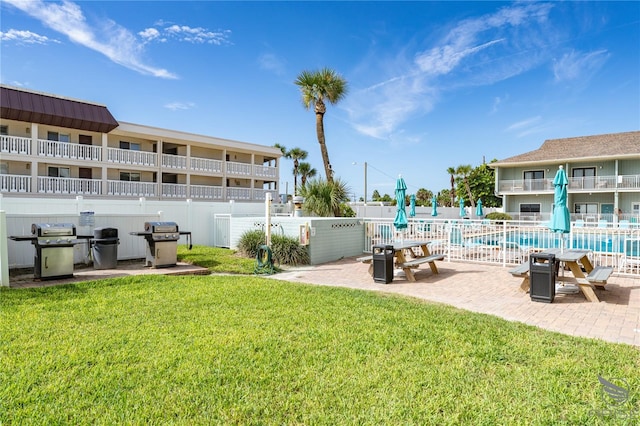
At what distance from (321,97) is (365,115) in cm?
408

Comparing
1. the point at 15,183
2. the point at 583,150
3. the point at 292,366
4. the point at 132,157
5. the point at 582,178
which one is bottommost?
the point at 292,366

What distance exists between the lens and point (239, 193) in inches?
1120

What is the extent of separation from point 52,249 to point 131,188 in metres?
15.9

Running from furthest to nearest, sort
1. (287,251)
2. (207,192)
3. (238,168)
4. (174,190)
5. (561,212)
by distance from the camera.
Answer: (238,168)
(207,192)
(174,190)
(287,251)
(561,212)

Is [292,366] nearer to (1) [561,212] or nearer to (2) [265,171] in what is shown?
(1) [561,212]

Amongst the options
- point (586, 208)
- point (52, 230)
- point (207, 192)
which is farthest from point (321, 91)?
point (586, 208)

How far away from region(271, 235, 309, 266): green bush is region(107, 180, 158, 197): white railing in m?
15.1

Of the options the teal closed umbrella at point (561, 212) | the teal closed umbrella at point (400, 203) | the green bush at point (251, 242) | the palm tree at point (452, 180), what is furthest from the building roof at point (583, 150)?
the green bush at point (251, 242)

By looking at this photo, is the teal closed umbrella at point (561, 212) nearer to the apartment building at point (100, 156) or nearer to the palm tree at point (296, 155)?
the apartment building at point (100, 156)

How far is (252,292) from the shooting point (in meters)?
7.33

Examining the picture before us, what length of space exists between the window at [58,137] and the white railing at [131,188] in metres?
3.89

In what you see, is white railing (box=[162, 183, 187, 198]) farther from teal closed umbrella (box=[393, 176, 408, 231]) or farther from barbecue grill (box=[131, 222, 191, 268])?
teal closed umbrella (box=[393, 176, 408, 231])

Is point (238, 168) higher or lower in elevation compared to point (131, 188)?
higher

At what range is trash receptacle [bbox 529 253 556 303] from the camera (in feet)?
22.4
